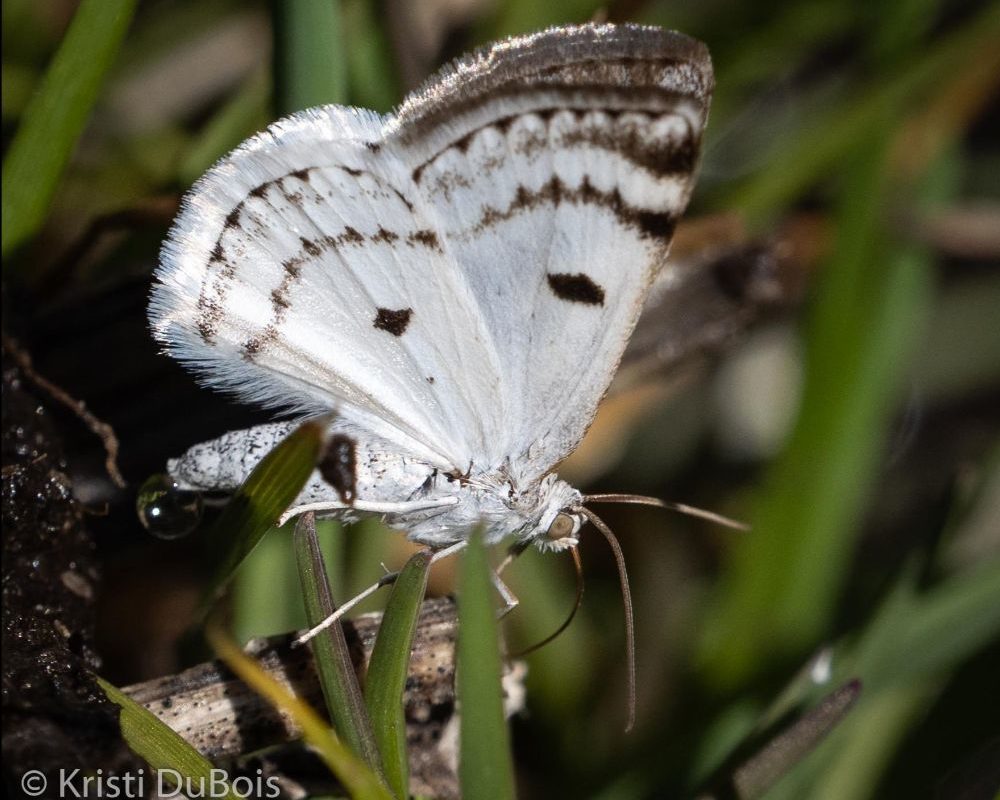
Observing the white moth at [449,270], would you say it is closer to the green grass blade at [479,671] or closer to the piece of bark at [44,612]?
the piece of bark at [44,612]

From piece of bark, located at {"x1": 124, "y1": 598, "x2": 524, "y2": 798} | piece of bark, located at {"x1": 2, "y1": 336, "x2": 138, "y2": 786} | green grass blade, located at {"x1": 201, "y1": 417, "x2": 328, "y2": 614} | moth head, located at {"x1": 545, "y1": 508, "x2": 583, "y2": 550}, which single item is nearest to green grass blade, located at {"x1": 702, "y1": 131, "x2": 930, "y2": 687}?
moth head, located at {"x1": 545, "y1": 508, "x2": 583, "y2": 550}

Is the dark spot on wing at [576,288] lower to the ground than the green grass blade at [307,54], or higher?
lower

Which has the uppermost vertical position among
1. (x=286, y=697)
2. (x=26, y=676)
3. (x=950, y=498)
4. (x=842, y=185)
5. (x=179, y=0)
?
(x=179, y=0)

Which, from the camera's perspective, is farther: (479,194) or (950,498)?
(950,498)

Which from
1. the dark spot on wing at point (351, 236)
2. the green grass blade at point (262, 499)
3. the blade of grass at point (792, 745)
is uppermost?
the dark spot on wing at point (351, 236)

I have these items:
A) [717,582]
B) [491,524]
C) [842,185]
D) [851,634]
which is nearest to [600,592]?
[717,582]

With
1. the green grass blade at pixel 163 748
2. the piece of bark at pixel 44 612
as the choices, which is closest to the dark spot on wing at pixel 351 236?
the piece of bark at pixel 44 612

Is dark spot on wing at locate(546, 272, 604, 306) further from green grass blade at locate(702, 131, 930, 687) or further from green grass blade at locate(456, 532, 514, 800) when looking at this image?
green grass blade at locate(702, 131, 930, 687)

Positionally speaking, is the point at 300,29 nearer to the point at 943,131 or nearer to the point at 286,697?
the point at 286,697
